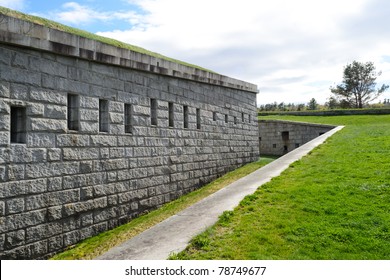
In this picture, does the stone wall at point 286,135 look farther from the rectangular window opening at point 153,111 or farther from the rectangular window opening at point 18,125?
the rectangular window opening at point 18,125

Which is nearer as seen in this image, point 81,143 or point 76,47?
point 76,47

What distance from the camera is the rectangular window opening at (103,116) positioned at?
7.51 m

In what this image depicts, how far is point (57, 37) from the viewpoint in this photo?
6438 mm

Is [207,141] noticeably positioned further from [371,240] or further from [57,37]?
[371,240]

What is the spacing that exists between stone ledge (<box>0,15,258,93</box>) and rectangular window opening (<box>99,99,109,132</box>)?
33.1 inches

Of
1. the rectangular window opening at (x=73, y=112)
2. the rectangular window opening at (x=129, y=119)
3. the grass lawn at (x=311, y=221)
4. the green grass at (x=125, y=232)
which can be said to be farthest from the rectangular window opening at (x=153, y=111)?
the grass lawn at (x=311, y=221)

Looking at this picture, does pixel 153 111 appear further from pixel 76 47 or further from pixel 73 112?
pixel 76 47

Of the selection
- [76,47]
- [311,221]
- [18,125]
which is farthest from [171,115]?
[311,221]

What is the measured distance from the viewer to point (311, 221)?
17.5 ft

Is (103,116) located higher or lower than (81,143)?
higher

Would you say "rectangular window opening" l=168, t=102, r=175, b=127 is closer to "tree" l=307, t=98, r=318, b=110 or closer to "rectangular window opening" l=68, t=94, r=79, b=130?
"rectangular window opening" l=68, t=94, r=79, b=130

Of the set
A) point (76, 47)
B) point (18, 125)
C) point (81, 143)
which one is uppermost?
point (76, 47)

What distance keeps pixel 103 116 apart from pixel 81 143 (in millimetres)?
890

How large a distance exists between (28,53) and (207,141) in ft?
20.4
